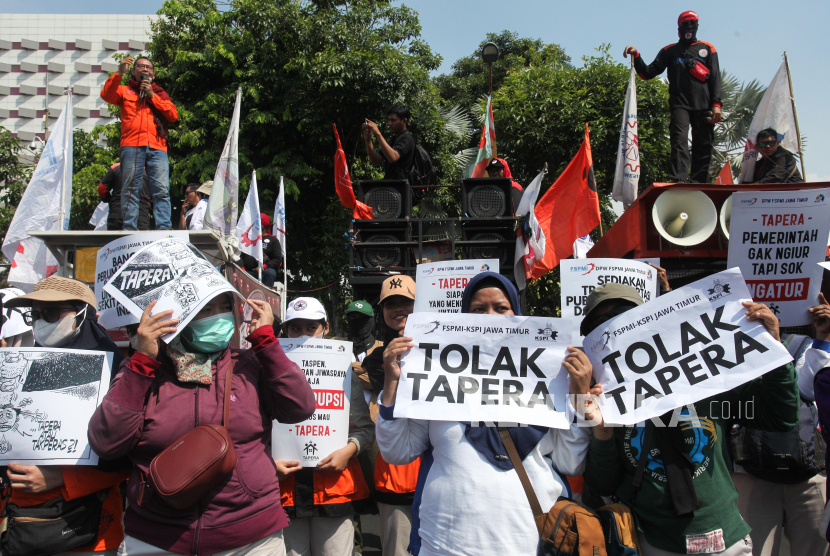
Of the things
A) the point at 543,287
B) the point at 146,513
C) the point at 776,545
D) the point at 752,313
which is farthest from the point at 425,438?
the point at 543,287

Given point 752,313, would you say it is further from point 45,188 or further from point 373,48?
point 373,48

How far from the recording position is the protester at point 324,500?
10.0 ft

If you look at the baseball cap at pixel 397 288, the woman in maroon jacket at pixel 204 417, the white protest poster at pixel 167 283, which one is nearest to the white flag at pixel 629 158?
the baseball cap at pixel 397 288

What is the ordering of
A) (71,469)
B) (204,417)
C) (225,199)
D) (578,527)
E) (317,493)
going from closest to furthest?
(578,527)
(204,417)
(71,469)
(317,493)
(225,199)

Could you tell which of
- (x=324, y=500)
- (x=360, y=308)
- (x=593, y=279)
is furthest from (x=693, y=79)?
(x=324, y=500)

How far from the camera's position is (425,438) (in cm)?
243

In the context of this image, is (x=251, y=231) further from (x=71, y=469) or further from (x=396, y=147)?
(x=71, y=469)

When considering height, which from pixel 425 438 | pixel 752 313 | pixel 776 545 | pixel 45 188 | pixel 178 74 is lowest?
pixel 776 545

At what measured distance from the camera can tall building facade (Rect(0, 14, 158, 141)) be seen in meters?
44.1

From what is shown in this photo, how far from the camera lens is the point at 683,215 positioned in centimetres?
518

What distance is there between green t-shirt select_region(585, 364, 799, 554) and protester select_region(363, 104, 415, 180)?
19.0 ft

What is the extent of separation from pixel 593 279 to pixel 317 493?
220 cm

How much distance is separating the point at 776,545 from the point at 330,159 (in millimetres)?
12656

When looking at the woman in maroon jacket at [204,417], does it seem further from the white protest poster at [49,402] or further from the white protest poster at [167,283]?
the white protest poster at [49,402]
